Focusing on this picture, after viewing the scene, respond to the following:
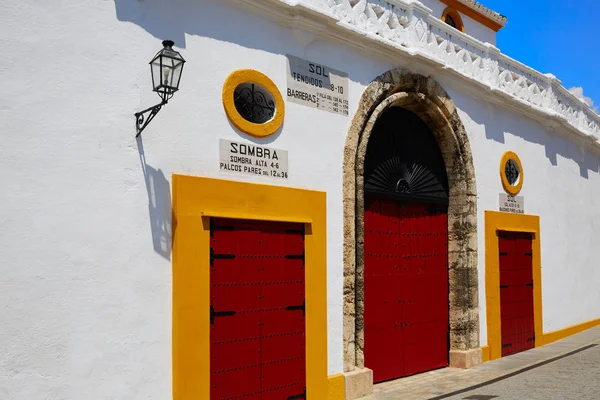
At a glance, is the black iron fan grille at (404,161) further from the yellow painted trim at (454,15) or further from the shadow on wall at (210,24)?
the yellow painted trim at (454,15)

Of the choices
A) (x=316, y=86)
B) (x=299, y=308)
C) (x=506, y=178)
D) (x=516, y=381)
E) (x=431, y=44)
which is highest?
(x=431, y=44)

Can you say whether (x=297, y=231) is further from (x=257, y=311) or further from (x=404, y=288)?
(x=404, y=288)

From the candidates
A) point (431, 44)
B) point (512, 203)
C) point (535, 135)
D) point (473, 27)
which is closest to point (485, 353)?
point (512, 203)

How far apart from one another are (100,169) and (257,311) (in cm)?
213

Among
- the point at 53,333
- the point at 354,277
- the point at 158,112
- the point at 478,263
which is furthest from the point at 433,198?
the point at 53,333

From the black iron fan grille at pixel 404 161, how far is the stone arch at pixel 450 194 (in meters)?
0.15

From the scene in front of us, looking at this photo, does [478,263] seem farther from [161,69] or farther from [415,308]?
[161,69]

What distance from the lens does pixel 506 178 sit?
10.7 meters

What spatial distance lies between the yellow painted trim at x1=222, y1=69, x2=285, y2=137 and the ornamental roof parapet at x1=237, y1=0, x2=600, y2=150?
0.74 metres

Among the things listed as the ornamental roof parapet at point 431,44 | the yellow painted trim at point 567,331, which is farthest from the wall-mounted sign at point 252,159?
the yellow painted trim at point 567,331

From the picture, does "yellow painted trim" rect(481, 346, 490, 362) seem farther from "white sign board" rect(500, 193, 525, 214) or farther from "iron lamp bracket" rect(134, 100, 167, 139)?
"iron lamp bracket" rect(134, 100, 167, 139)

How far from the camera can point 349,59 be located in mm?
7789

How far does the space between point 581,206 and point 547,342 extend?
132 inches

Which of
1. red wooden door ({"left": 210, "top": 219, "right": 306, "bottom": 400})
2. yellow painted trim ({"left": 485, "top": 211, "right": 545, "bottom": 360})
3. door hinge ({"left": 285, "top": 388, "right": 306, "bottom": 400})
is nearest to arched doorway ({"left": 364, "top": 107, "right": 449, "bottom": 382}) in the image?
yellow painted trim ({"left": 485, "top": 211, "right": 545, "bottom": 360})
